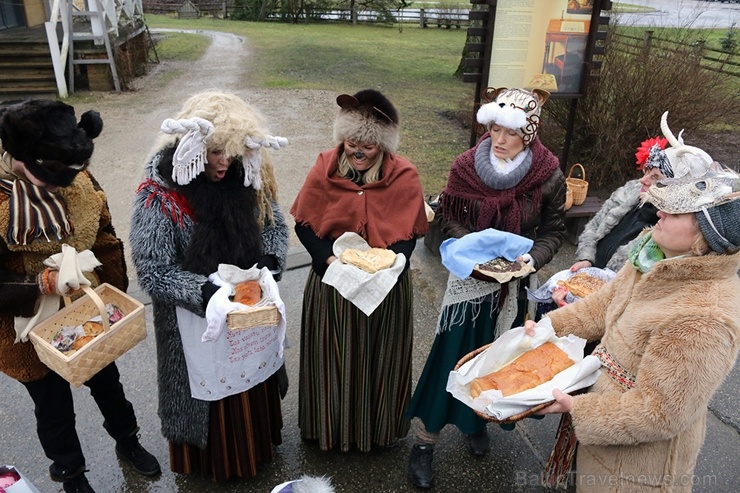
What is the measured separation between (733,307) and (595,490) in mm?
883

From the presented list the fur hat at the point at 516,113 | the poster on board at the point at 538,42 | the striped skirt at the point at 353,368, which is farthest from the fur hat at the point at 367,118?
the poster on board at the point at 538,42

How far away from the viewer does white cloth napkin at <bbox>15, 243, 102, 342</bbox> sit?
207 centimetres

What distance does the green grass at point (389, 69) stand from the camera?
894 centimetres

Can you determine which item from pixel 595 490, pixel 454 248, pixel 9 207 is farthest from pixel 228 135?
pixel 595 490

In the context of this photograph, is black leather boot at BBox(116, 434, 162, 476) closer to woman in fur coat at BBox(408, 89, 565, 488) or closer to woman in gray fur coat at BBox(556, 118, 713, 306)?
woman in fur coat at BBox(408, 89, 565, 488)

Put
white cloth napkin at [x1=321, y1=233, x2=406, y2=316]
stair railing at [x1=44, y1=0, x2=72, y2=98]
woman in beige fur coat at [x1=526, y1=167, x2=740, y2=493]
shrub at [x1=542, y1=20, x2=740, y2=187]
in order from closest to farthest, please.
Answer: woman in beige fur coat at [x1=526, y1=167, x2=740, y2=493] → white cloth napkin at [x1=321, y1=233, x2=406, y2=316] → shrub at [x1=542, y1=20, x2=740, y2=187] → stair railing at [x1=44, y1=0, x2=72, y2=98]

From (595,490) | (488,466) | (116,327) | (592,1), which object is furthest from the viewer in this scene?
(592,1)

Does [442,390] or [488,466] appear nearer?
[442,390]

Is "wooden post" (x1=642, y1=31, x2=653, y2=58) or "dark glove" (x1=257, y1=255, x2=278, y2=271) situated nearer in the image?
"dark glove" (x1=257, y1=255, x2=278, y2=271)

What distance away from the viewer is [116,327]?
2137mm

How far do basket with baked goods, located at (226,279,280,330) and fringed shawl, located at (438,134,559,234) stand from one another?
116cm

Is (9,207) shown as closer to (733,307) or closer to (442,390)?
(442,390)

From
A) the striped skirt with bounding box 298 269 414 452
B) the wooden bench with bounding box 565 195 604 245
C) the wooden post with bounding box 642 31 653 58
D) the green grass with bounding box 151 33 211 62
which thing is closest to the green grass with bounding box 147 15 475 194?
the green grass with bounding box 151 33 211 62

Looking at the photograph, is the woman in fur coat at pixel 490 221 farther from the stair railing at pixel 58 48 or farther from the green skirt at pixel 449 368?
the stair railing at pixel 58 48
